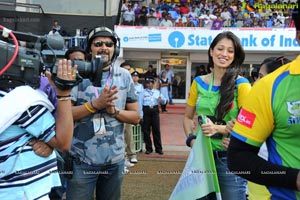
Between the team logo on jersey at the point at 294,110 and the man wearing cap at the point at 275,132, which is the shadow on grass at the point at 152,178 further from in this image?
the team logo on jersey at the point at 294,110

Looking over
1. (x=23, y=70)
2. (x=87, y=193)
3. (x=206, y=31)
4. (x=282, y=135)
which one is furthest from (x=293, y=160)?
(x=206, y=31)

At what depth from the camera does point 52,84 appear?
2162 mm

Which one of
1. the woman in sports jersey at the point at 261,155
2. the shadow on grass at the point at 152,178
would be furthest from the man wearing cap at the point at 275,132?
the shadow on grass at the point at 152,178

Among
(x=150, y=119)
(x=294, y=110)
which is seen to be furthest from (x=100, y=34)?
(x=150, y=119)

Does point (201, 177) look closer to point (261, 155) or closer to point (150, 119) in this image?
point (261, 155)

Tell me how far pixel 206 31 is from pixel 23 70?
18.3 meters

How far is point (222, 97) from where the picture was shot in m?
2.86

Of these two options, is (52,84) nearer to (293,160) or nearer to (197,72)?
(293,160)

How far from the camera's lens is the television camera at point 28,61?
1792 millimetres

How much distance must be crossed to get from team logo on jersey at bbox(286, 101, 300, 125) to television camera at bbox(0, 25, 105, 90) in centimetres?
105

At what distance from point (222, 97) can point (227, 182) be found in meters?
0.60

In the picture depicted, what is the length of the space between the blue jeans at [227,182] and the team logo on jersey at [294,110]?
1.37 m

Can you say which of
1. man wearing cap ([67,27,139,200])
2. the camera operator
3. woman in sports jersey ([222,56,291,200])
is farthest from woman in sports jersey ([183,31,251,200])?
the camera operator

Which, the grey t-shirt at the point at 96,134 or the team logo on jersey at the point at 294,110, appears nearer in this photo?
the team logo on jersey at the point at 294,110
